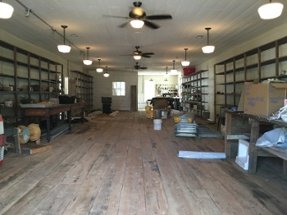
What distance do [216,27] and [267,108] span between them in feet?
11.2

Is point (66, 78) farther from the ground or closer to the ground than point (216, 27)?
closer to the ground

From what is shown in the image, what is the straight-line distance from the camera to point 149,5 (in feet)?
15.6

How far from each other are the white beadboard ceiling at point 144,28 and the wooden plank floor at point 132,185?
8.72 feet

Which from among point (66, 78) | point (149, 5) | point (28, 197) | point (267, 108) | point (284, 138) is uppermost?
point (149, 5)

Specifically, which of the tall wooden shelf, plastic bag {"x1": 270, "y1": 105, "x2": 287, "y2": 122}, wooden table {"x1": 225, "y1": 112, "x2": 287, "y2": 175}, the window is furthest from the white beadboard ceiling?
the window

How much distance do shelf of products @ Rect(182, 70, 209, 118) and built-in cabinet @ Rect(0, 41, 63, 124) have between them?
20.7 ft

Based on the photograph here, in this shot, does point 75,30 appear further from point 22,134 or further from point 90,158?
point 90,158

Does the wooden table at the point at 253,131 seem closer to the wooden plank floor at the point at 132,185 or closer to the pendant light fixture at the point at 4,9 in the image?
the wooden plank floor at the point at 132,185

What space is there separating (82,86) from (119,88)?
3719mm

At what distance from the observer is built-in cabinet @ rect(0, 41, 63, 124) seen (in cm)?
676

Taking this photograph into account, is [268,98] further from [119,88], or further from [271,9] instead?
[119,88]

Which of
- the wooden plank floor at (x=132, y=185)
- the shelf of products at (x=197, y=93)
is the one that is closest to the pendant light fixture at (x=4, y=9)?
the wooden plank floor at (x=132, y=185)

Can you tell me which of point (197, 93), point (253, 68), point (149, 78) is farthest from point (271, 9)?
point (149, 78)

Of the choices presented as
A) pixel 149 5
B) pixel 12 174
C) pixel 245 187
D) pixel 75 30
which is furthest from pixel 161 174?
pixel 75 30
